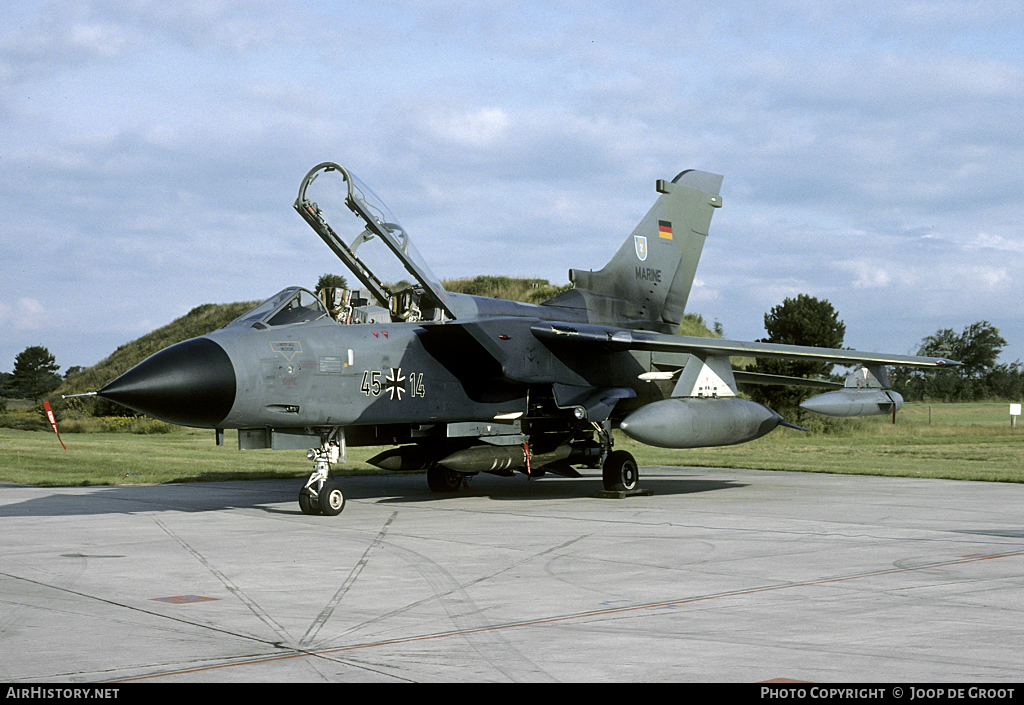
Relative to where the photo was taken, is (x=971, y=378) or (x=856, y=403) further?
(x=971, y=378)

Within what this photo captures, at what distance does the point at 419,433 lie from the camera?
49.0ft

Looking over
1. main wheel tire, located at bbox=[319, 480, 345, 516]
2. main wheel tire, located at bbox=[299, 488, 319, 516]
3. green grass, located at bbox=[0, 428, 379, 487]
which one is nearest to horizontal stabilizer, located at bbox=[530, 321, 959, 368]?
main wheel tire, located at bbox=[319, 480, 345, 516]

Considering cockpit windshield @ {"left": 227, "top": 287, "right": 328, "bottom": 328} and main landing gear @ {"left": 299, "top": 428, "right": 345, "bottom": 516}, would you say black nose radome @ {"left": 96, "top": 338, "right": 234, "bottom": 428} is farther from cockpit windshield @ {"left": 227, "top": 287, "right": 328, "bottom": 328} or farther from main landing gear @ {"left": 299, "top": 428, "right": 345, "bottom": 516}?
main landing gear @ {"left": 299, "top": 428, "right": 345, "bottom": 516}

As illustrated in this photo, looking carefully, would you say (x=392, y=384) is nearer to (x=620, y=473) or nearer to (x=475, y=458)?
(x=475, y=458)

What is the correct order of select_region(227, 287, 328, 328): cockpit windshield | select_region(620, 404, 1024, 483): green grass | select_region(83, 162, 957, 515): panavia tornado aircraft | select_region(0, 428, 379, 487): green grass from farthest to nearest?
select_region(620, 404, 1024, 483): green grass
select_region(0, 428, 379, 487): green grass
select_region(227, 287, 328, 328): cockpit windshield
select_region(83, 162, 957, 515): panavia tornado aircraft

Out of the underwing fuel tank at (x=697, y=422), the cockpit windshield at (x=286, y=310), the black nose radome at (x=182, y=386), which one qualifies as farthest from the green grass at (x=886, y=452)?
the black nose radome at (x=182, y=386)

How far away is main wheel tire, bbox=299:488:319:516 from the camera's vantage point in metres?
12.1

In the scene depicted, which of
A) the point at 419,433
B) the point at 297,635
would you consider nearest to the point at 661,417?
the point at 419,433

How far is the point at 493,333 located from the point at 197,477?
8.63m

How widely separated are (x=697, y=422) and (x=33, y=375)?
168ft

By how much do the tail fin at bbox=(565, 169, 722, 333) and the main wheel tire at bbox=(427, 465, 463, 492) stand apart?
362cm

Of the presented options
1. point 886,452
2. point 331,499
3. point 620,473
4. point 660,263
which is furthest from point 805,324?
point 331,499

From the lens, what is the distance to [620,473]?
598 inches

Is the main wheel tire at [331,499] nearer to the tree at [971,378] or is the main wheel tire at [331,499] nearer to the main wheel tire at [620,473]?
the main wheel tire at [620,473]
